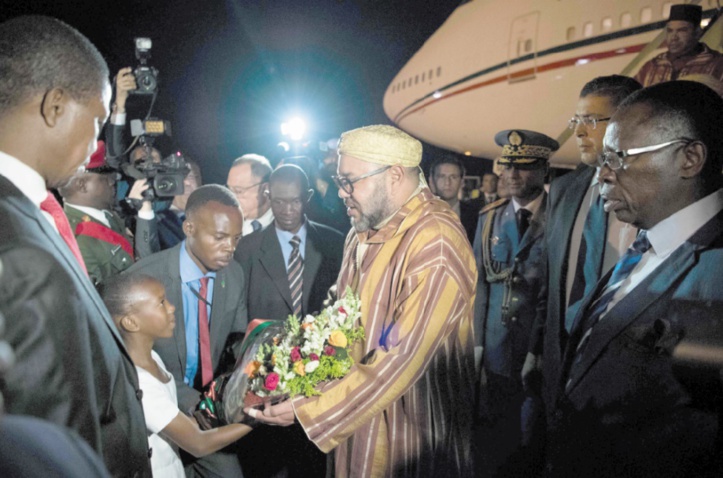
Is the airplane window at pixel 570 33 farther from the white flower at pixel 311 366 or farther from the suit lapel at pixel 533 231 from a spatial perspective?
the white flower at pixel 311 366

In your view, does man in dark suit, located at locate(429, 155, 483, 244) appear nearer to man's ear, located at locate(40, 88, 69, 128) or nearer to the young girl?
the young girl

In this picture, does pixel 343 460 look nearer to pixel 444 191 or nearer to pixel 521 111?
pixel 444 191

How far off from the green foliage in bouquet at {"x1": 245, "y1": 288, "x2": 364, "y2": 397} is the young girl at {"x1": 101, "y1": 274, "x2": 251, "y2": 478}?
36cm

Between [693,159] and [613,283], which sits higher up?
[693,159]

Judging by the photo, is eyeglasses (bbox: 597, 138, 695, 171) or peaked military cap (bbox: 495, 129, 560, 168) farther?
peaked military cap (bbox: 495, 129, 560, 168)

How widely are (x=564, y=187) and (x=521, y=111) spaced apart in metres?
9.38

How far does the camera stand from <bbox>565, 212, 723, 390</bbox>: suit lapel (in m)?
1.76

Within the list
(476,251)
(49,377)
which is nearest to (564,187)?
(476,251)

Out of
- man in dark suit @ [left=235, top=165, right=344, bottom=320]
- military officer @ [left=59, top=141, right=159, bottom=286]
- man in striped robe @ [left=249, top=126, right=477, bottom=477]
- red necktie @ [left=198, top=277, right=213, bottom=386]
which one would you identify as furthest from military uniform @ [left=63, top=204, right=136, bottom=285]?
man in striped robe @ [left=249, top=126, right=477, bottom=477]

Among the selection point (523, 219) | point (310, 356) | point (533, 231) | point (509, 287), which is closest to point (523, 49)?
point (523, 219)

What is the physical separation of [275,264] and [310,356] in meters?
2.15

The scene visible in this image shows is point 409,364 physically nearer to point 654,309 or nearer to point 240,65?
point 654,309

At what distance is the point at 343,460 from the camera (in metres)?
2.69

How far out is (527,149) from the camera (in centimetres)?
513
